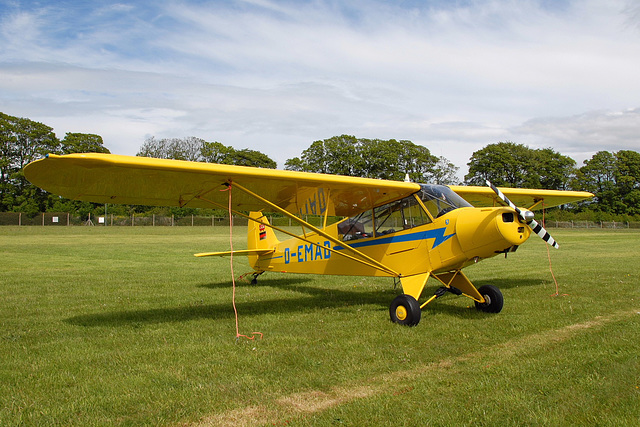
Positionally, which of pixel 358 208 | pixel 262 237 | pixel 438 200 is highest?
pixel 438 200

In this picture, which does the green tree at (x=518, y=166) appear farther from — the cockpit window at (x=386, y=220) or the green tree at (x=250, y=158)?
the cockpit window at (x=386, y=220)

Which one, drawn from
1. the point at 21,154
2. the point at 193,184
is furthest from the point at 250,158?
the point at 193,184

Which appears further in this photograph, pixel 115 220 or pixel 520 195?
pixel 115 220

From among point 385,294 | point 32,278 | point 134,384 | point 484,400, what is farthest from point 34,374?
point 32,278

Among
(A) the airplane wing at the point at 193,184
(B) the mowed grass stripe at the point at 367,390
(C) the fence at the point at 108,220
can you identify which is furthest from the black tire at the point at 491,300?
(C) the fence at the point at 108,220

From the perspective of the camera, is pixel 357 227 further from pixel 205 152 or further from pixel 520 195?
pixel 205 152

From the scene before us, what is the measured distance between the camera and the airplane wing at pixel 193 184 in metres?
6.04

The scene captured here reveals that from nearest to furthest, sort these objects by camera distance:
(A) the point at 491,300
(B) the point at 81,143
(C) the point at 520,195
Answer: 1. (A) the point at 491,300
2. (C) the point at 520,195
3. (B) the point at 81,143

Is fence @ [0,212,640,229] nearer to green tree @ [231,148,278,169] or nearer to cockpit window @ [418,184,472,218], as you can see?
green tree @ [231,148,278,169]

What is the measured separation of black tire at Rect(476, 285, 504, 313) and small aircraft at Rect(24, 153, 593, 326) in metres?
0.02

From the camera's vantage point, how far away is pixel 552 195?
11461mm

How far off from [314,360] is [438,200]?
157 inches

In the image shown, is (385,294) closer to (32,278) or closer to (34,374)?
(34,374)

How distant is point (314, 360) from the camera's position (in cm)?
527
